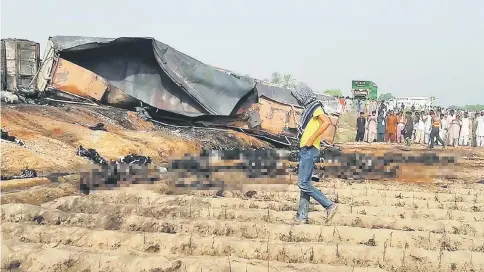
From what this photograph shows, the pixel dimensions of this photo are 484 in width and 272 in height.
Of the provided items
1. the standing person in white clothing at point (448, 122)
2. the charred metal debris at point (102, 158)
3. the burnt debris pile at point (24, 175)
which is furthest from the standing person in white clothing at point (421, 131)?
the burnt debris pile at point (24, 175)

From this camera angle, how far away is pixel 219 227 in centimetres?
438

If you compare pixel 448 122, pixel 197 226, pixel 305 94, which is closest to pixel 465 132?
pixel 448 122

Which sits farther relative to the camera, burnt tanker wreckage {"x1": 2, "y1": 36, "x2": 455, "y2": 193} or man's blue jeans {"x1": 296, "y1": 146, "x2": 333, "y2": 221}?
burnt tanker wreckage {"x1": 2, "y1": 36, "x2": 455, "y2": 193}

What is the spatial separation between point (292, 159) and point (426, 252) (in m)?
5.91

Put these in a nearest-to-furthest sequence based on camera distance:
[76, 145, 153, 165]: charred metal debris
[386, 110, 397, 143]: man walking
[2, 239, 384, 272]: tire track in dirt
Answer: [2, 239, 384, 272]: tire track in dirt < [76, 145, 153, 165]: charred metal debris < [386, 110, 397, 143]: man walking

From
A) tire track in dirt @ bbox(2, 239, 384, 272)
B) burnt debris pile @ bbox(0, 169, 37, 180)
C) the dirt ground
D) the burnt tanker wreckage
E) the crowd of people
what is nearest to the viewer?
tire track in dirt @ bbox(2, 239, 384, 272)

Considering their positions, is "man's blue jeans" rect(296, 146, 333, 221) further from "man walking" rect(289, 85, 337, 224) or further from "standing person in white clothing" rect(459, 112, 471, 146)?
"standing person in white clothing" rect(459, 112, 471, 146)

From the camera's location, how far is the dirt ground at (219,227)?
140 inches

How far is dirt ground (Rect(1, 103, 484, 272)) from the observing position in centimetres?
355

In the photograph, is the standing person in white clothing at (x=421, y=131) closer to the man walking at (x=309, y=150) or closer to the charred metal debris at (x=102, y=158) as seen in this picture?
the charred metal debris at (x=102, y=158)

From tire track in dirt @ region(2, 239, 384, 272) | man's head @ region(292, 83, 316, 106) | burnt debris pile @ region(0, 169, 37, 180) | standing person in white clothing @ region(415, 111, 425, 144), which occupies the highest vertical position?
standing person in white clothing @ region(415, 111, 425, 144)

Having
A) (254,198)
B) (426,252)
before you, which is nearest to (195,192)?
(254,198)

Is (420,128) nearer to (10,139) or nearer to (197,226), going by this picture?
(10,139)

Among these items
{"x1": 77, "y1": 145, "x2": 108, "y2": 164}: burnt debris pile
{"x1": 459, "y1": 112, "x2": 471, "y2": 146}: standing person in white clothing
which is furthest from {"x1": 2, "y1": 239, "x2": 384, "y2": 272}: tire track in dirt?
{"x1": 459, "y1": 112, "x2": 471, "y2": 146}: standing person in white clothing
